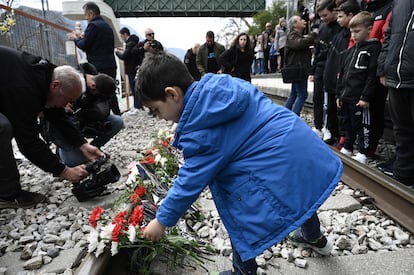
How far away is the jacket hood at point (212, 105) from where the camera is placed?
1376mm

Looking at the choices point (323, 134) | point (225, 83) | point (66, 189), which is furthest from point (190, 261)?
point (323, 134)

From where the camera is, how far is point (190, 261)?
210 cm

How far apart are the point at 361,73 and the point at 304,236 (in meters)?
2.48

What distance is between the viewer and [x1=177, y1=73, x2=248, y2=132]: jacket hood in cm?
138

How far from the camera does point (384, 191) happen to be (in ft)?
9.46

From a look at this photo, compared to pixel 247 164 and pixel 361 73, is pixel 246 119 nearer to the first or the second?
pixel 247 164

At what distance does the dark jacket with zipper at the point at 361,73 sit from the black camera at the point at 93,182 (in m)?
2.80

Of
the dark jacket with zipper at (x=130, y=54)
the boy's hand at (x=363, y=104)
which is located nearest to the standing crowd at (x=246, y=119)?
the boy's hand at (x=363, y=104)

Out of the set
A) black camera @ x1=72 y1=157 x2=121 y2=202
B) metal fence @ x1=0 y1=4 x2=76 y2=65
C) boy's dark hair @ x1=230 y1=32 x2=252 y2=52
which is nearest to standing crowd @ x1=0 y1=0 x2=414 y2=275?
black camera @ x1=72 y1=157 x2=121 y2=202

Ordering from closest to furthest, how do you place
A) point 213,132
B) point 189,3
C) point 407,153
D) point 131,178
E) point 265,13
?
point 213,132 < point 131,178 < point 407,153 < point 265,13 < point 189,3

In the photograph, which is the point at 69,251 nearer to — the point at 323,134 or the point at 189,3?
the point at 323,134

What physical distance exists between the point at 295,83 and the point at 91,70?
336 cm

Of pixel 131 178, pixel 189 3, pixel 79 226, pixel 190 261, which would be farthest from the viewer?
pixel 189 3

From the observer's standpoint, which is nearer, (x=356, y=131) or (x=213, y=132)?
(x=213, y=132)
